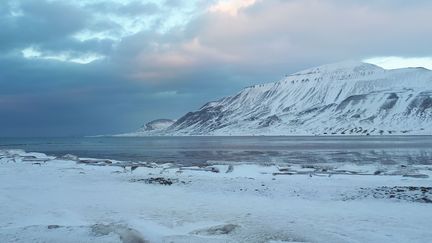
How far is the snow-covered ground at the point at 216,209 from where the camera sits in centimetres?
1555

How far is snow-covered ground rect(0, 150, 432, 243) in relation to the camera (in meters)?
15.6

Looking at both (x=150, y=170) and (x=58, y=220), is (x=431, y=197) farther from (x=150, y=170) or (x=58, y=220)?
(x=150, y=170)

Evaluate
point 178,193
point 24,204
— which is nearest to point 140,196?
point 178,193

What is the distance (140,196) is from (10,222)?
8179 millimetres

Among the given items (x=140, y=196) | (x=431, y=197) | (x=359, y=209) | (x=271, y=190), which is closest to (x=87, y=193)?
(x=140, y=196)

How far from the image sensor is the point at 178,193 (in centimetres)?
2608

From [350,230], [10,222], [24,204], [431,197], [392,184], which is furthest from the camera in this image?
[392,184]

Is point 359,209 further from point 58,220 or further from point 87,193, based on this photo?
point 87,193

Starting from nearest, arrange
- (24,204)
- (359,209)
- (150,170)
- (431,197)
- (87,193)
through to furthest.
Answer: (359,209) < (24,204) < (431,197) < (87,193) < (150,170)

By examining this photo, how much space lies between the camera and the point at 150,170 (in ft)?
131

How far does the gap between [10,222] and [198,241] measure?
321 inches

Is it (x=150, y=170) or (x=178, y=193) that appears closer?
(x=178, y=193)

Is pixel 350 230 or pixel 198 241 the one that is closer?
pixel 198 241

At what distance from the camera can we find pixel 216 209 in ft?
68.0
